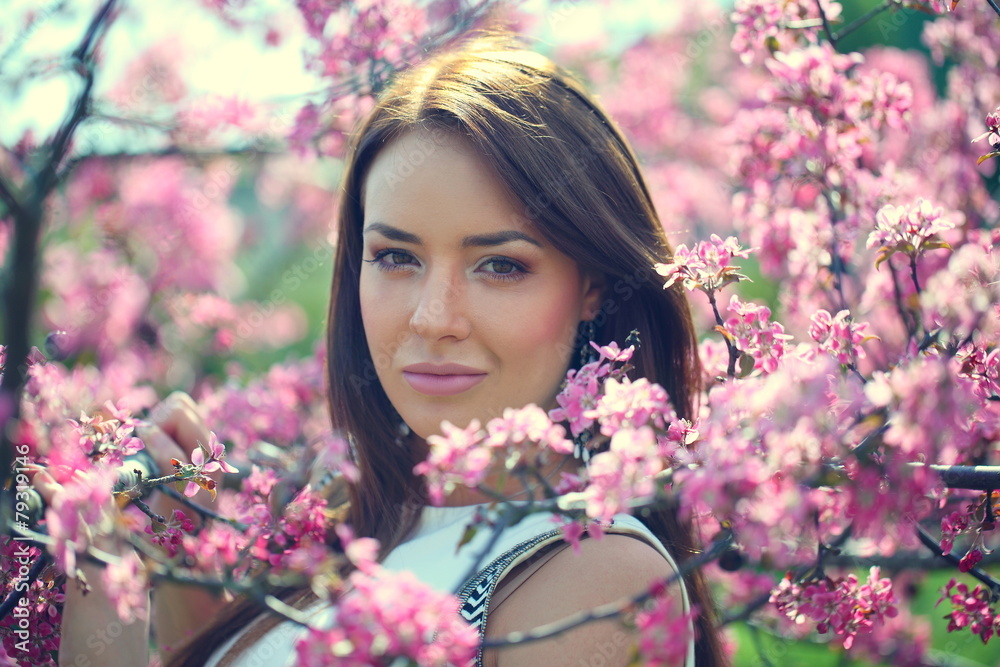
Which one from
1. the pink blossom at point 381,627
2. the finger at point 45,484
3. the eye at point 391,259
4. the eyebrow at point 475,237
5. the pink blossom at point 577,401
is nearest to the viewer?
the pink blossom at point 381,627

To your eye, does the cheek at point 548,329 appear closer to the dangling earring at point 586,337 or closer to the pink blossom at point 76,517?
the dangling earring at point 586,337

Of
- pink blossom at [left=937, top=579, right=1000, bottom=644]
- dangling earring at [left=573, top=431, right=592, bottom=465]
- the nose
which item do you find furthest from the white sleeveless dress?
pink blossom at [left=937, top=579, right=1000, bottom=644]

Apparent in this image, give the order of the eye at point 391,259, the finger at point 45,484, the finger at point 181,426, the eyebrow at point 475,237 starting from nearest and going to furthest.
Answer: the finger at point 45,484, the eyebrow at point 475,237, the eye at point 391,259, the finger at point 181,426

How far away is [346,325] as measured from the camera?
1879 millimetres

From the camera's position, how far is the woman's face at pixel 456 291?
1.38 m

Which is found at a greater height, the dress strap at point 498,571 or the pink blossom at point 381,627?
the pink blossom at point 381,627

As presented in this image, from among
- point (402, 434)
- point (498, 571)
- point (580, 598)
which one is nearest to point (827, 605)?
point (580, 598)

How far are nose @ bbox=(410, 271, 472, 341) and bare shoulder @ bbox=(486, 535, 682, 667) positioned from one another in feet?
1.42

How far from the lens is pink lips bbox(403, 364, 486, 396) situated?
1414 mm

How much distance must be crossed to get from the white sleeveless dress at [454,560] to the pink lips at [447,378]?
0.85ft

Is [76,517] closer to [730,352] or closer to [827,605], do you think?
[730,352]

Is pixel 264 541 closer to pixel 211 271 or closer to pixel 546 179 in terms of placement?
Result: pixel 546 179

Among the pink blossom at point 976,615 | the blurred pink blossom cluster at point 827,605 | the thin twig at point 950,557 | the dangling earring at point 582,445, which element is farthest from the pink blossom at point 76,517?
the pink blossom at point 976,615

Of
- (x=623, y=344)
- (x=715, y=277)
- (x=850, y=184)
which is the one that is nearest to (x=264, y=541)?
(x=623, y=344)
